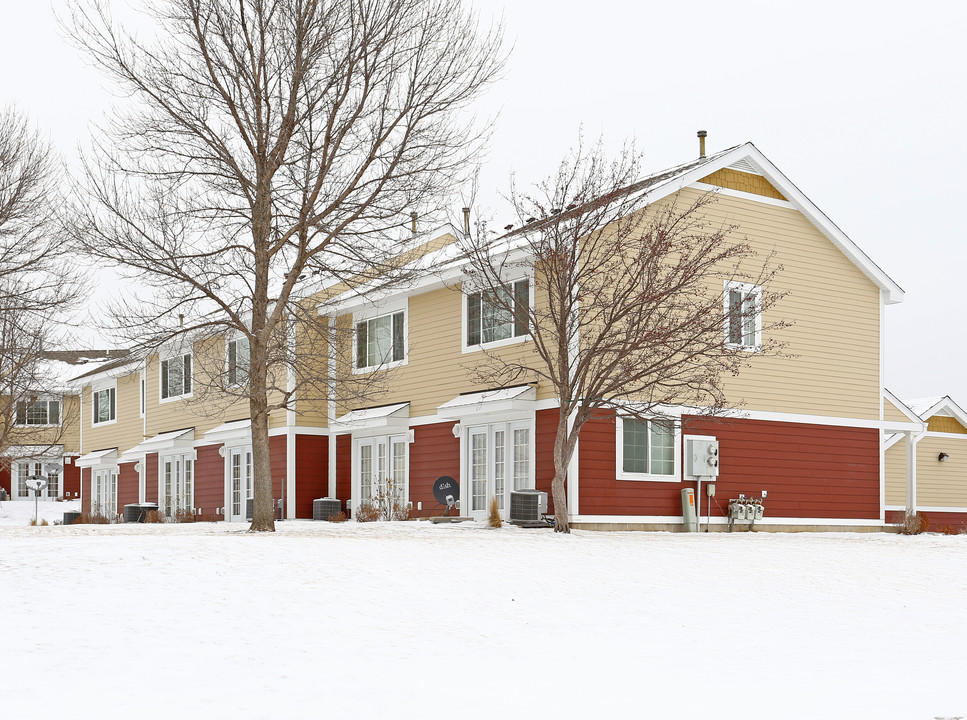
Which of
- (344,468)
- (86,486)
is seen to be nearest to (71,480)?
(86,486)

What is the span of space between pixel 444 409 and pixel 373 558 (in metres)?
9.51

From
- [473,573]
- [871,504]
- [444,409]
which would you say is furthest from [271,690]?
[871,504]

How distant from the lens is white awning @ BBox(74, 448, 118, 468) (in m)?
39.9

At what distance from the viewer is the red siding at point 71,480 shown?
54969 mm

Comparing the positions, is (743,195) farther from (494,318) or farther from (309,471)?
(309,471)

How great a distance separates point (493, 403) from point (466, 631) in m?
11.5

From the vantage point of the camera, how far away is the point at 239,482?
31250mm

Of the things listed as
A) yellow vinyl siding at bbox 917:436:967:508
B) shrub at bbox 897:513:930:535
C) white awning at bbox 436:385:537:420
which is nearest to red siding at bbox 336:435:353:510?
white awning at bbox 436:385:537:420

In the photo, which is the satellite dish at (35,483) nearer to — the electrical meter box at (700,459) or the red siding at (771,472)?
the red siding at (771,472)

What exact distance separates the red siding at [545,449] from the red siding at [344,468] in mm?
8022

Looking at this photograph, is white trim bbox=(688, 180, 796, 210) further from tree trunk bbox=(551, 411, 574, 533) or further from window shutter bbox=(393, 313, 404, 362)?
window shutter bbox=(393, 313, 404, 362)

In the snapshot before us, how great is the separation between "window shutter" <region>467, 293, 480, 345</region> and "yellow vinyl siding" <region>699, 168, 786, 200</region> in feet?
18.1

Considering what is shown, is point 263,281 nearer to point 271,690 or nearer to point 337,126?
point 337,126

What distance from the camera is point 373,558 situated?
14117 mm
